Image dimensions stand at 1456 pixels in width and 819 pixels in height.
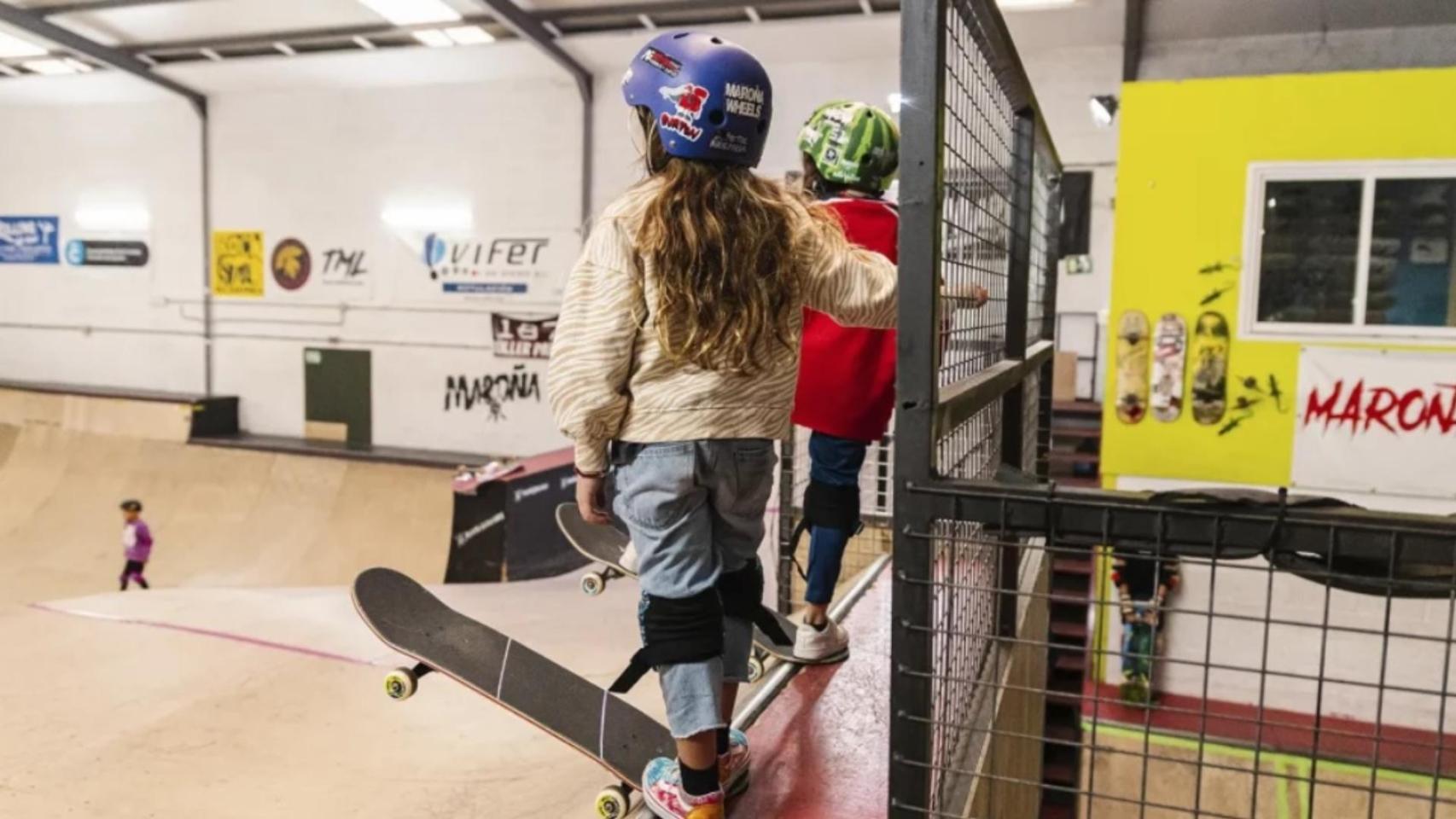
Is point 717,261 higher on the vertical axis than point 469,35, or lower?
lower

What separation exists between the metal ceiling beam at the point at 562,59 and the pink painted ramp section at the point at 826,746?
6.65 m

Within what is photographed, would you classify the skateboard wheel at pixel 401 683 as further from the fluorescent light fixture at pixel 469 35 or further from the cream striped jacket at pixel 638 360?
the fluorescent light fixture at pixel 469 35

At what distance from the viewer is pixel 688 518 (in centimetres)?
172

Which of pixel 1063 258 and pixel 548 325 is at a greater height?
pixel 1063 258

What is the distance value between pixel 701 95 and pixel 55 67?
12861mm

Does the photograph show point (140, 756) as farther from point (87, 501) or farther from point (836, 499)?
point (87, 501)

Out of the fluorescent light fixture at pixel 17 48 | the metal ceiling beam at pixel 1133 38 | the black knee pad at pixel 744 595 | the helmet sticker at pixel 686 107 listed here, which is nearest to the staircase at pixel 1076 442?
the metal ceiling beam at pixel 1133 38

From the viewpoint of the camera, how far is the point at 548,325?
1029 centimetres

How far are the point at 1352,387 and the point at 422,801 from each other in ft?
16.6

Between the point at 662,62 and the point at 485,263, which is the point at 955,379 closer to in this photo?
the point at 662,62

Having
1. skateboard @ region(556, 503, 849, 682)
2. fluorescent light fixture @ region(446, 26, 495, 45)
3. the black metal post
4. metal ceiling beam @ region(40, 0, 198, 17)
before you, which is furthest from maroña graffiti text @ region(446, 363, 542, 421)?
the black metal post

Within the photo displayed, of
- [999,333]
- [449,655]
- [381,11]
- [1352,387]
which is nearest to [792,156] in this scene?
[381,11]

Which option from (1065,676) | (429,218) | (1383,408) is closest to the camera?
(1383,408)

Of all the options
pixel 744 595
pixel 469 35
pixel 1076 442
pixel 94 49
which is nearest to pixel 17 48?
pixel 94 49
